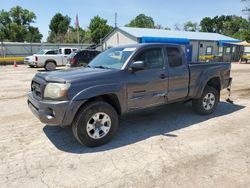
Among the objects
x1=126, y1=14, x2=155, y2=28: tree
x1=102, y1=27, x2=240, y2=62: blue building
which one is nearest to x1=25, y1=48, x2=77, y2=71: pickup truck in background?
x1=102, y1=27, x2=240, y2=62: blue building

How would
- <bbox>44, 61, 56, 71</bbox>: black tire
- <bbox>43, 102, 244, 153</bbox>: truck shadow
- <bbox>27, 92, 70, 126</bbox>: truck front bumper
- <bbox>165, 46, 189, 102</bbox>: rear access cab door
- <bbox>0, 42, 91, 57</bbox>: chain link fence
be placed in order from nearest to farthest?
<bbox>27, 92, 70, 126</bbox>: truck front bumper
<bbox>43, 102, 244, 153</bbox>: truck shadow
<bbox>165, 46, 189, 102</bbox>: rear access cab door
<bbox>44, 61, 56, 71</bbox>: black tire
<bbox>0, 42, 91, 57</bbox>: chain link fence

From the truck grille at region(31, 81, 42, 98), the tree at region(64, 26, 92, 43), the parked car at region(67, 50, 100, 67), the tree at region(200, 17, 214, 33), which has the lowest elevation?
the truck grille at region(31, 81, 42, 98)

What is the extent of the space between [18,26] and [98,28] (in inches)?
863

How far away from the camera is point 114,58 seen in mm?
5008

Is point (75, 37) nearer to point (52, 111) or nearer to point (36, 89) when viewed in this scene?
point (36, 89)

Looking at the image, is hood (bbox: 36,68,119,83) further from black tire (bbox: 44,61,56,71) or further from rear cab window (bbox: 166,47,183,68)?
black tire (bbox: 44,61,56,71)

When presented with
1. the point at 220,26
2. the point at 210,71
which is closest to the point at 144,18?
the point at 220,26

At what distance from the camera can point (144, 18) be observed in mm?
96625

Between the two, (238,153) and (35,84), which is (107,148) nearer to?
(35,84)

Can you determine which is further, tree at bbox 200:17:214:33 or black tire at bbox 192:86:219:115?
tree at bbox 200:17:214:33

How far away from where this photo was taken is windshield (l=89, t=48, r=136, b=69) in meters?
4.73

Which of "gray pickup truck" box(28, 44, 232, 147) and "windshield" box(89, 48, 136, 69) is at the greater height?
"windshield" box(89, 48, 136, 69)

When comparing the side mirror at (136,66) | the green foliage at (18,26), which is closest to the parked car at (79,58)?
the side mirror at (136,66)

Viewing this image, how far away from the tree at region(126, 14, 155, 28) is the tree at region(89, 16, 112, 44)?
1270 inches
